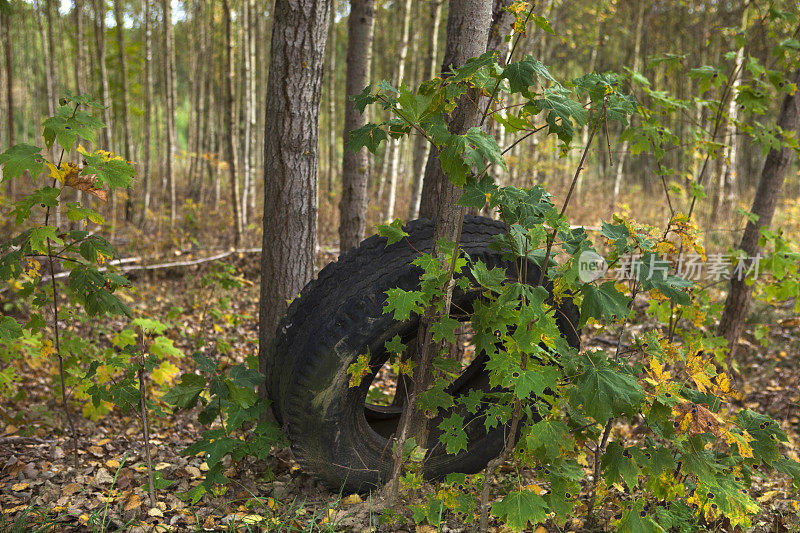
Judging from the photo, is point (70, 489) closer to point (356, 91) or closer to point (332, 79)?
point (356, 91)

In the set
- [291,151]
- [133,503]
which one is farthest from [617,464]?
[291,151]

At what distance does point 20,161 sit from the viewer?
7.51 feet

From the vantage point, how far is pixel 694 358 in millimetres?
2318

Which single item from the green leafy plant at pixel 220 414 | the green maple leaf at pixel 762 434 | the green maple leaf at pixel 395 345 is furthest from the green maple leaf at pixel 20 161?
the green maple leaf at pixel 762 434

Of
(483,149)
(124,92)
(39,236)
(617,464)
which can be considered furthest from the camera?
(124,92)

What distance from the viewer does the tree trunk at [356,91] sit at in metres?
4.97

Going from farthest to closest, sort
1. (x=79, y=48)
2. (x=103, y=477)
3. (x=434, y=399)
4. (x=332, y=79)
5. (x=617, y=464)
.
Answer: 1. (x=332, y=79)
2. (x=79, y=48)
3. (x=103, y=477)
4. (x=434, y=399)
5. (x=617, y=464)

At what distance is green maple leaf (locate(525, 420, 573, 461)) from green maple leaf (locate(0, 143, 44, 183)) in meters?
2.31

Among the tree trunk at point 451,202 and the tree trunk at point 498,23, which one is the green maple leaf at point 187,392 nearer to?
the tree trunk at point 451,202

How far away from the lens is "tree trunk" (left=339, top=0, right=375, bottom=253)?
4973 millimetres

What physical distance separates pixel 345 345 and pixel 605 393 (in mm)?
1190

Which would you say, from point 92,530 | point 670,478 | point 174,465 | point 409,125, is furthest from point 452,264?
point 174,465

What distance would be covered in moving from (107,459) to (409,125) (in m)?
2.60

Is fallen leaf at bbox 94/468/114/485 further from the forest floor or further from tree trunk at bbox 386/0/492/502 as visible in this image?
tree trunk at bbox 386/0/492/502
